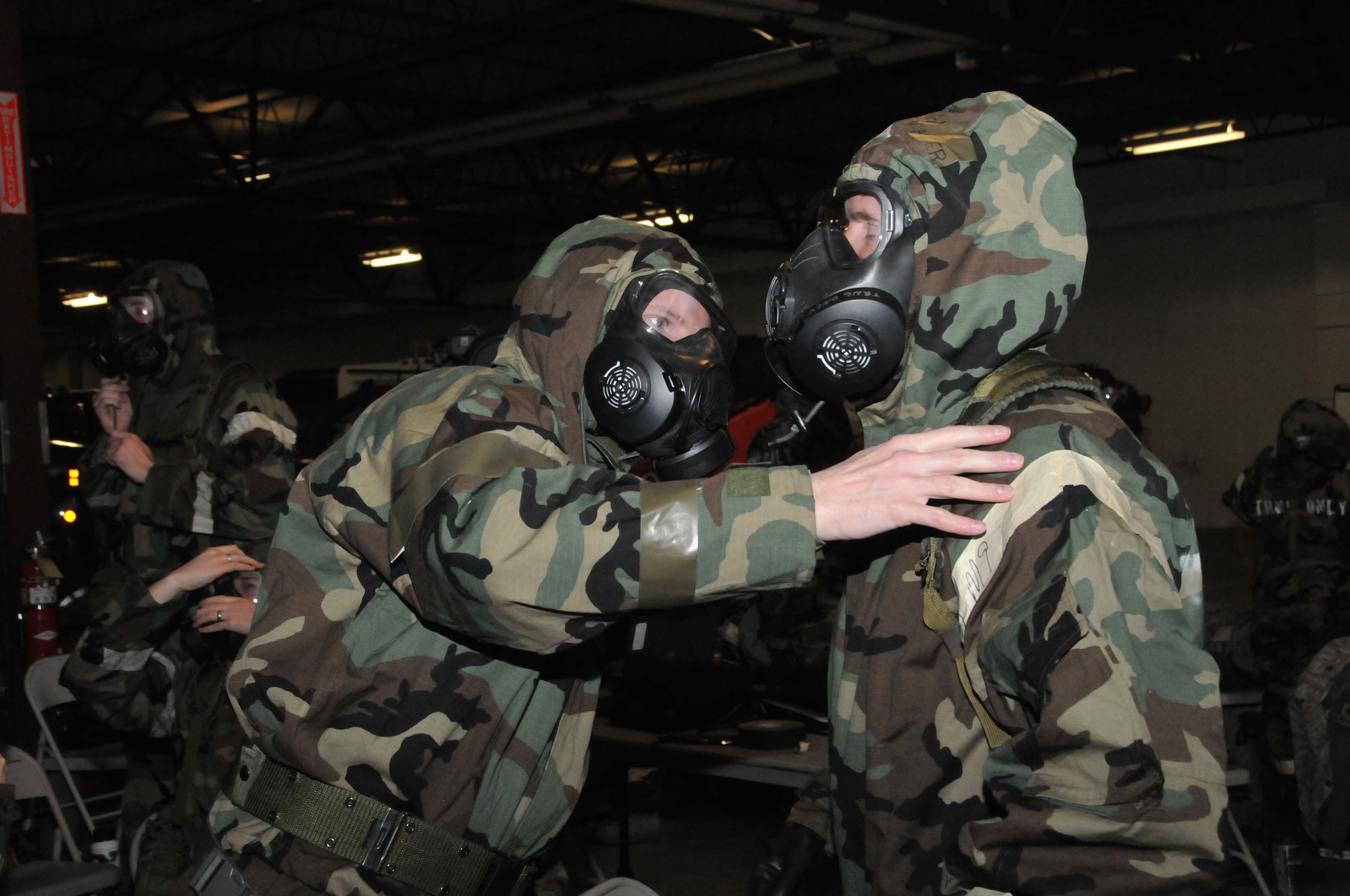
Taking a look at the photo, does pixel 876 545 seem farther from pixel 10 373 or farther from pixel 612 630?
pixel 10 373

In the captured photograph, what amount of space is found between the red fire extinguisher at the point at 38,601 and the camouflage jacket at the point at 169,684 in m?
0.88

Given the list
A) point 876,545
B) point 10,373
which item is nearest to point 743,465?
point 876,545

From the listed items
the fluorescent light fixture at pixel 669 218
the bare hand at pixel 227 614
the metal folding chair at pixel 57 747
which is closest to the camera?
the bare hand at pixel 227 614

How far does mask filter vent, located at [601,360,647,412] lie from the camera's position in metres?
1.93

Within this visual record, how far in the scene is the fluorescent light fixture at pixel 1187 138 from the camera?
12062 millimetres

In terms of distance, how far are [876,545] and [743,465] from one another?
0.32 m

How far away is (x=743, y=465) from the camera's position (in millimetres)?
1690

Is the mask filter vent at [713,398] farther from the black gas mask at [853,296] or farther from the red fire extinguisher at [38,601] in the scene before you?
the red fire extinguisher at [38,601]

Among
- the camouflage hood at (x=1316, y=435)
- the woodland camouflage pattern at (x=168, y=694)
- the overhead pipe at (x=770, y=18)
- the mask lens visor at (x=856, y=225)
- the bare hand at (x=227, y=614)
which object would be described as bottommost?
the woodland camouflage pattern at (x=168, y=694)

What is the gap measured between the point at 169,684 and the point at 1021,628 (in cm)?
308

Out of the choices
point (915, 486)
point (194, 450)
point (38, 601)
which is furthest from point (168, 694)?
point (915, 486)

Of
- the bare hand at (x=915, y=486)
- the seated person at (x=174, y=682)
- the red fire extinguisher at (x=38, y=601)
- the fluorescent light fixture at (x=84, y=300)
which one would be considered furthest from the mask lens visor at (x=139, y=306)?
the fluorescent light fixture at (x=84, y=300)

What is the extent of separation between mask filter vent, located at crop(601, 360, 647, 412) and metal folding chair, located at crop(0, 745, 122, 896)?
101 inches

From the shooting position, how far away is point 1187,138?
12344 millimetres
